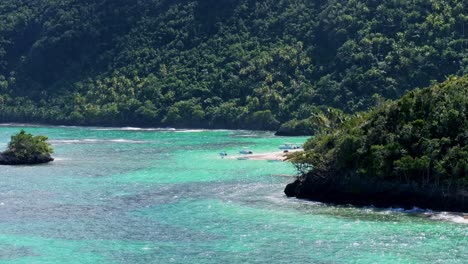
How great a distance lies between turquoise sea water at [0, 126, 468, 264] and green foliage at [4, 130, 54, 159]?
11.9 feet

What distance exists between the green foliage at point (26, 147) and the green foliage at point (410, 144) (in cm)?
4118

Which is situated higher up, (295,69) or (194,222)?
(295,69)

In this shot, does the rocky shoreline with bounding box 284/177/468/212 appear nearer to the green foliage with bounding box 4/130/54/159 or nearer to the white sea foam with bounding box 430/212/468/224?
the white sea foam with bounding box 430/212/468/224

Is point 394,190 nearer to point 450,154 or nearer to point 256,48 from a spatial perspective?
point 450,154

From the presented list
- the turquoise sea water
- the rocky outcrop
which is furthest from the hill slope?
the rocky outcrop

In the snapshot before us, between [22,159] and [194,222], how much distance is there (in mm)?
45855

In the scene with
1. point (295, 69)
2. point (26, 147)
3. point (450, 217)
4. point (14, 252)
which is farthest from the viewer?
point (295, 69)

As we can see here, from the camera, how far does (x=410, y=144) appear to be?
6969 cm

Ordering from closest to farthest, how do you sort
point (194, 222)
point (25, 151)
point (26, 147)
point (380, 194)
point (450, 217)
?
point (450, 217) < point (194, 222) < point (380, 194) < point (25, 151) < point (26, 147)

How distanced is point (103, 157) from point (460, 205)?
58895 millimetres

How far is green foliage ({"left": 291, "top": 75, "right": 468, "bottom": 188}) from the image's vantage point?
2606 inches

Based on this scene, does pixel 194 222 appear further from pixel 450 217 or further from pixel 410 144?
pixel 410 144

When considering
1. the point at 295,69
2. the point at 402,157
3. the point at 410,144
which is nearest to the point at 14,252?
the point at 402,157

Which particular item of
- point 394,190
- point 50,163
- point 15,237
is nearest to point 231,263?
point 15,237
